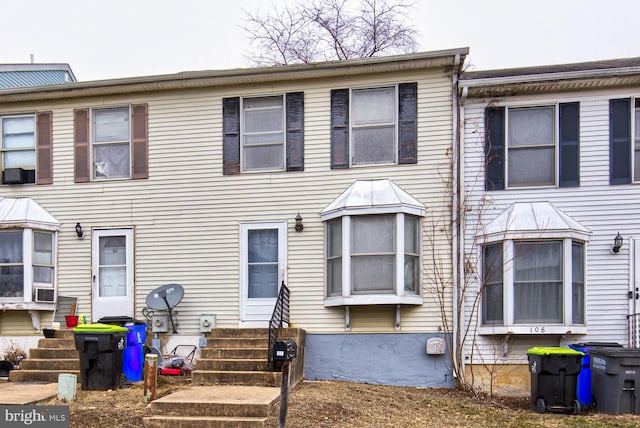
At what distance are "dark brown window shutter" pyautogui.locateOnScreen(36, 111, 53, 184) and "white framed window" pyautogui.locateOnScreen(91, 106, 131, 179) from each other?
2.90 ft

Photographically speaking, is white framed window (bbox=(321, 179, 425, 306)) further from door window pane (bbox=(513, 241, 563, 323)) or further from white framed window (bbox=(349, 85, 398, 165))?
door window pane (bbox=(513, 241, 563, 323))

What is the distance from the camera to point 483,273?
10273 millimetres

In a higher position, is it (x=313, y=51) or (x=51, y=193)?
(x=313, y=51)

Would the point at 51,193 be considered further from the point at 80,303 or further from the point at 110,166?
the point at 80,303

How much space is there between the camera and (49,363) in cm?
978

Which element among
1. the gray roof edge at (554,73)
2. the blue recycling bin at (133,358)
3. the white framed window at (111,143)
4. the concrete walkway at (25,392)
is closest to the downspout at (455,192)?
the gray roof edge at (554,73)

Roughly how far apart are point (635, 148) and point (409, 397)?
5688 mm

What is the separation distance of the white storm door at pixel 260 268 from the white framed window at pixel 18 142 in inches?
182

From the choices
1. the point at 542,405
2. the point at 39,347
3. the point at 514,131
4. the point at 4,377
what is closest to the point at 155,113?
the point at 39,347

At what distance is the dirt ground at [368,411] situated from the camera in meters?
7.25

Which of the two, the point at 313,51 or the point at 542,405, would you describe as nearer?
the point at 542,405

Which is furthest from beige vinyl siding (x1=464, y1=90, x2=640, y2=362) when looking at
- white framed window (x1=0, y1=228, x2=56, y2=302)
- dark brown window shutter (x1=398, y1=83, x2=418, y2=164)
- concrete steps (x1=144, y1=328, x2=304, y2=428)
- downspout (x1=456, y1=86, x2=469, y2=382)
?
white framed window (x1=0, y1=228, x2=56, y2=302)

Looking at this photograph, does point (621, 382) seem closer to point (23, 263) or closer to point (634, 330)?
point (634, 330)

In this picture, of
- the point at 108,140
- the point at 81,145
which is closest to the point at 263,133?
the point at 108,140
